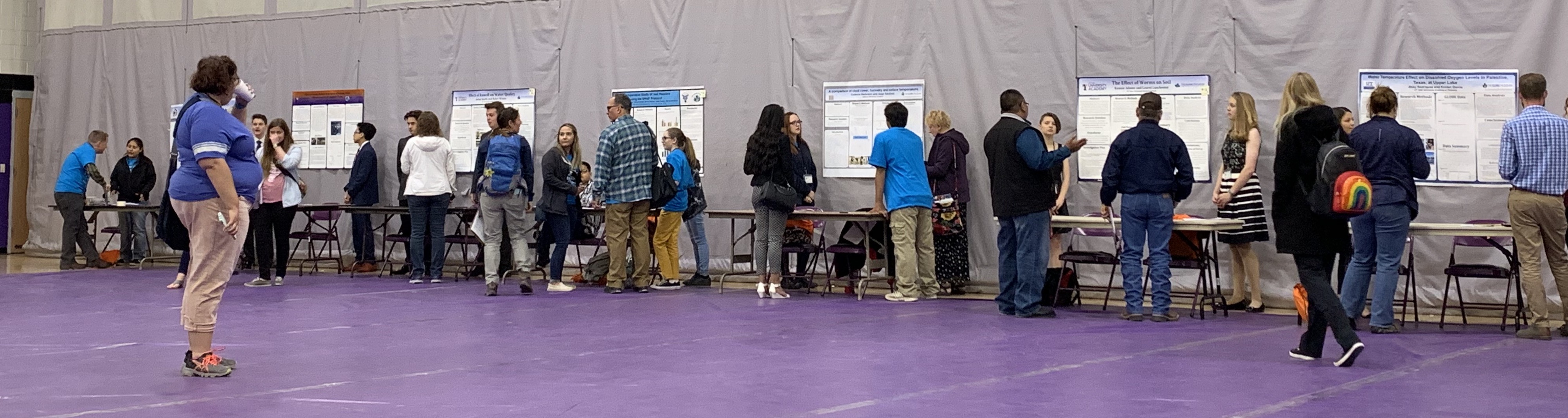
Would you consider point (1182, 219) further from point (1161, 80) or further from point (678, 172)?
point (678, 172)

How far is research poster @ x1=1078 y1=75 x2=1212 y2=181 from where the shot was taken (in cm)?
991

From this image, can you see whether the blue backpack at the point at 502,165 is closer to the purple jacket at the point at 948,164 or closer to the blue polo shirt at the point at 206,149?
the purple jacket at the point at 948,164

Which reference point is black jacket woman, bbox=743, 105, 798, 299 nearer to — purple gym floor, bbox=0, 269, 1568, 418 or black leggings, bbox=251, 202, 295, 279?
purple gym floor, bbox=0, 269, 1568, 418

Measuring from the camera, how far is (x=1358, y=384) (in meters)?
5.48

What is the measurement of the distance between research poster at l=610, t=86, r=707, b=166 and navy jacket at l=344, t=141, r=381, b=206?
8.91ft

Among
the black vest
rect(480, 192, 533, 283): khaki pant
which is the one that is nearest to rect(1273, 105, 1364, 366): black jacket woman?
the black vest

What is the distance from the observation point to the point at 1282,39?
9672 mm

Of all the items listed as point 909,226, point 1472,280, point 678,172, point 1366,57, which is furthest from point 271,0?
point 1472,280

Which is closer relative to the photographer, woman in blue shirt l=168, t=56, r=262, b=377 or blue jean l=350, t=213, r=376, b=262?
woman in blue shirt l=168, t=56, r=262, b=377

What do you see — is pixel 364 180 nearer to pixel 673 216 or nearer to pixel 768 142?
pixel 673 216

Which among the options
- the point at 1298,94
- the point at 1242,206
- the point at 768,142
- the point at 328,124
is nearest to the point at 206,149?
the point at 768,142

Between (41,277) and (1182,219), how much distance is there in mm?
9881

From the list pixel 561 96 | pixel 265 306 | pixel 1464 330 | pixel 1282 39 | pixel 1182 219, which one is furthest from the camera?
pixel 561 96

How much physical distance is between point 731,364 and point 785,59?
601cm
